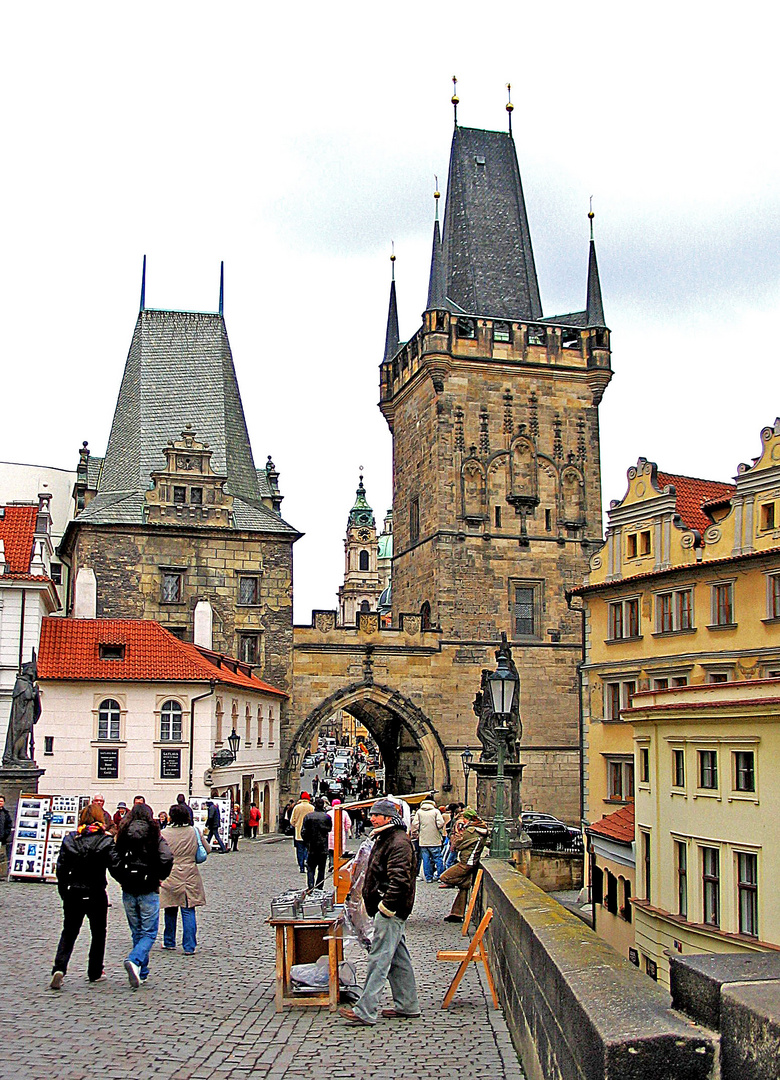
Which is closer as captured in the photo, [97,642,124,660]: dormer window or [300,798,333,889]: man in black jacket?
[300,798,333,889]: man in black jacket

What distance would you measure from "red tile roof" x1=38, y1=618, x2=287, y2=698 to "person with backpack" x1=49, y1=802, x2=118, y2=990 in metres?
22.9

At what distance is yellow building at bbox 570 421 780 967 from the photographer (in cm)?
2722

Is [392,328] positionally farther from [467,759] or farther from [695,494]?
[695,494]

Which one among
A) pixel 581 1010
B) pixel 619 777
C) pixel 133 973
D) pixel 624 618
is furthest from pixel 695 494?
pixel 581 1010

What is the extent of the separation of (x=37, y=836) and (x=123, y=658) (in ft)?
47.4

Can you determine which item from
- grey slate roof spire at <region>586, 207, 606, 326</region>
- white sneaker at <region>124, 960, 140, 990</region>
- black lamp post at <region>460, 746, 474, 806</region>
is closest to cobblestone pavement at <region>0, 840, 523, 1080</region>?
white sneaker at <region>124, 960, 140, 990</region>

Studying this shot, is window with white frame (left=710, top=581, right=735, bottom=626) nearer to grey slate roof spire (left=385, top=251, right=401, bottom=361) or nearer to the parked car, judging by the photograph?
the parked car

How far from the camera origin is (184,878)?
10.6 m

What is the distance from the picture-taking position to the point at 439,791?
43.2m

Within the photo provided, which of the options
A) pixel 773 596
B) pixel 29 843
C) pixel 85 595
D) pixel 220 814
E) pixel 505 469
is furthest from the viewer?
pixel 505 469

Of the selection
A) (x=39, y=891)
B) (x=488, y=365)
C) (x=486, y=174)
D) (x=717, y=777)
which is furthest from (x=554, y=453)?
(x=39, y=891)

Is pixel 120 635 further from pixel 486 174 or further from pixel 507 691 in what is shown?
pixel 486 174

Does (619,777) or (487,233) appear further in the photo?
(487,233)

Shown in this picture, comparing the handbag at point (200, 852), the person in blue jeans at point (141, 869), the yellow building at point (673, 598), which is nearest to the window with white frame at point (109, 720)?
the yellow building at point (673, 598)
